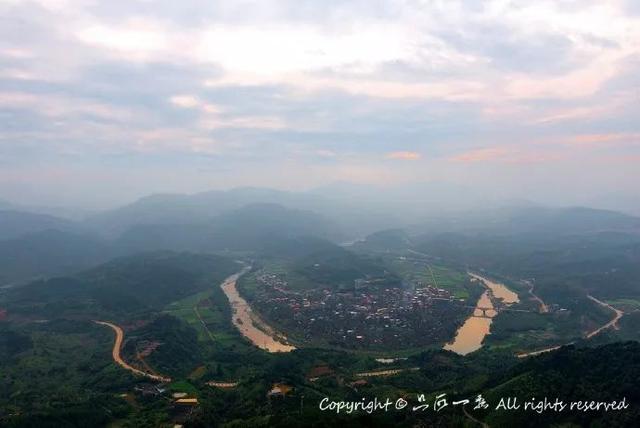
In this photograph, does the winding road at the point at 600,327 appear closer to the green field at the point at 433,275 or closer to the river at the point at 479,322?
the river at the point at 479,322

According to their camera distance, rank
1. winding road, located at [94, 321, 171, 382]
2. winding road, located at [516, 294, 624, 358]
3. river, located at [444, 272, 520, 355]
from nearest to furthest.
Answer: winding road, located at [94, 321, 171, 382], winding road, located at [516, 294, 624, 358], river, located at [444, 272, 520, 355]

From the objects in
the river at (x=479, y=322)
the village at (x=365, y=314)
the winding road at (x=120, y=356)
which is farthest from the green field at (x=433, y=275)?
the winding road at (x=120, y=356)

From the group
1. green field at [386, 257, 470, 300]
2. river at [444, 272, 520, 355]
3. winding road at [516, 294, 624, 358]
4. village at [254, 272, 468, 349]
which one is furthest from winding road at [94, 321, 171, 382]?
green field at [386, 257, 470, 300]

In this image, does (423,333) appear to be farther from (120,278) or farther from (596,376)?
(120,278)

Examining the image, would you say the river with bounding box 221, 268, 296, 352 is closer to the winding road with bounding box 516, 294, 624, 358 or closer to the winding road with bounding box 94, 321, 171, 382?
the winding road with bounding box 94, 321, 171, 382

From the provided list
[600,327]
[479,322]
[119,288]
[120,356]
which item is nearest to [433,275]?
[479,322]

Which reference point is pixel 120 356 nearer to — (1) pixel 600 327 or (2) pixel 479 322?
(2) pixel 479 322

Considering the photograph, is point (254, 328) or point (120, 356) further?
point (254, 328)
